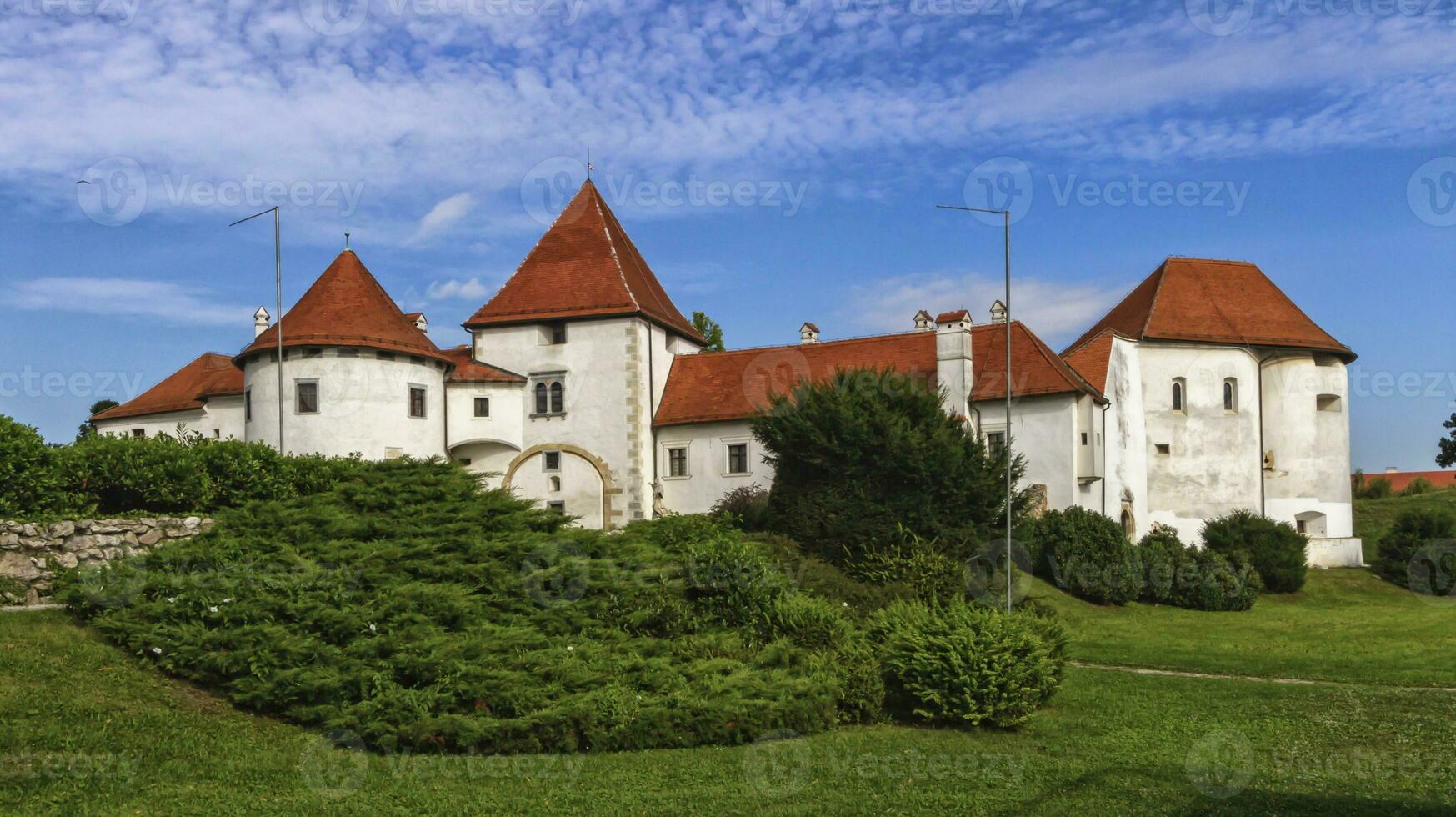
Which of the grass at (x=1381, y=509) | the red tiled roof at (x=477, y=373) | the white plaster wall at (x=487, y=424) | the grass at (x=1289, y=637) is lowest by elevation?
the grass at (x=1289, y=637)

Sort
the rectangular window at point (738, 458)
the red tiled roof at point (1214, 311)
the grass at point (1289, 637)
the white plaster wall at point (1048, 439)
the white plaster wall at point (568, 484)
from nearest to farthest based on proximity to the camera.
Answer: the grass at point (1289, 637), the white plaster wall at point (1048, 439), the rectangular window at point (738, 458), the white plaster wall at point (568, 484), the red tiled roof at point (1214, 311)

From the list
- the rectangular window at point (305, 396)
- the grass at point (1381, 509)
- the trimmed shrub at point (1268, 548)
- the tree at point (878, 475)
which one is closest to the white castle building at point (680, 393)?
the rectangular window at point (305, 396)

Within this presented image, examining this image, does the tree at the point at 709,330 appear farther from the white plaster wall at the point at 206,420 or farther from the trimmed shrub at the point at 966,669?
the trimmed shrub at the point at 966,669

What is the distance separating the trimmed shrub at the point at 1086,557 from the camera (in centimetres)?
3172

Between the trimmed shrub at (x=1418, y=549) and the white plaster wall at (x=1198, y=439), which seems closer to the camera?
the trimmed shrub at (x=1418, y=549)

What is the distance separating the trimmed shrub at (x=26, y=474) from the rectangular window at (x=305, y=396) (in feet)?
57.3

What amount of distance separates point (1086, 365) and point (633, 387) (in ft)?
49.7

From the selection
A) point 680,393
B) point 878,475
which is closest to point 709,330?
point 680,393

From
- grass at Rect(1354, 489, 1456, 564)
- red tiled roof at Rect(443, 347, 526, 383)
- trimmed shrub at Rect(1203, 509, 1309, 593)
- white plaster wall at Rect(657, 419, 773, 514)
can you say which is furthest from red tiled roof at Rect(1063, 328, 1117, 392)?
red tiled roof at Rect(443, 347, 526, 383)

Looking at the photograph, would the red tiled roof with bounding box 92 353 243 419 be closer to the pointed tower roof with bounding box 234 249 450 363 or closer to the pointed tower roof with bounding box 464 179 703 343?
the pointed tower roof with bounding box 234 249 450 363

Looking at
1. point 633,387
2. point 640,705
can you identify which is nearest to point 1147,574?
point 633,387

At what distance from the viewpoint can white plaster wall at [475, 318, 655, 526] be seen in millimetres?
37219

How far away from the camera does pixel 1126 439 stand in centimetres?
3988

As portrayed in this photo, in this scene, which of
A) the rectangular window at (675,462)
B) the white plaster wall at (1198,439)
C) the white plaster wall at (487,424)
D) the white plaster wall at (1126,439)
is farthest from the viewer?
the white plaster wall at (1198,439)
